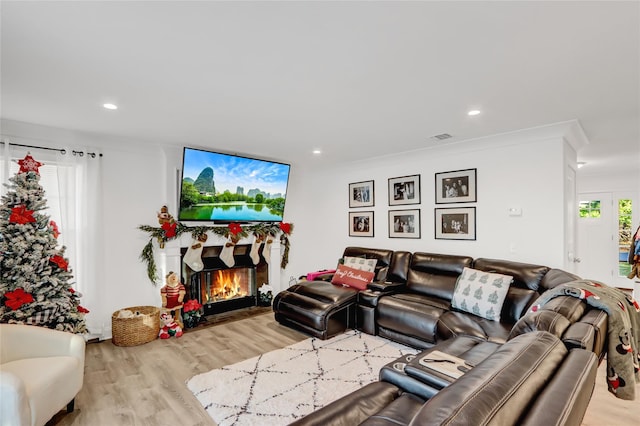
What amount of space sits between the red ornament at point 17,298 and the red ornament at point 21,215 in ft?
1.92

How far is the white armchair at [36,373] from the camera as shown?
1.78 metres

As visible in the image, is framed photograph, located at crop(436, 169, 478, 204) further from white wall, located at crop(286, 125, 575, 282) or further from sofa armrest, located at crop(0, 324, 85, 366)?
sofa armrest, located at crop(0, 324, 85, 366)

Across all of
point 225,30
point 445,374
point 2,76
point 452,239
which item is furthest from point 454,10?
point 452,239

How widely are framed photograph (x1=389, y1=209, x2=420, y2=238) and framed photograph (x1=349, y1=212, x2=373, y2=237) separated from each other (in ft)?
1.34

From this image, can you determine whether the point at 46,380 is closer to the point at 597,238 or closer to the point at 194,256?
the point at 194,256

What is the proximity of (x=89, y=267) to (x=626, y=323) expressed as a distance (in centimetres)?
470

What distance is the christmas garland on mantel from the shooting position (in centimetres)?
411

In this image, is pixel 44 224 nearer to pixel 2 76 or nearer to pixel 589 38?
pixel 2 76

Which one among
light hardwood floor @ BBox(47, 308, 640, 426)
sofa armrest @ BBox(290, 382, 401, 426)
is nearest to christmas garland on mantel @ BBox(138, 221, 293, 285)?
light hardwood floor @ BBox(47, 308, 640, 426)

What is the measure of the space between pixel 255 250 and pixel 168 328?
1.66 meters

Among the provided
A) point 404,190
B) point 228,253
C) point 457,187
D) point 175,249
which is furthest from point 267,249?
point 457,187

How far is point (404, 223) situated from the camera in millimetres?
4852

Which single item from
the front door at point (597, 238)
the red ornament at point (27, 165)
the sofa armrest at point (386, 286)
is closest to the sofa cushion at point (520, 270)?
the sofa armrest at point (386, 286)

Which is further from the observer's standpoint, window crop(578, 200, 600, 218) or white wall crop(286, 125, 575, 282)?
window crop(578, 200, 600, 218)
